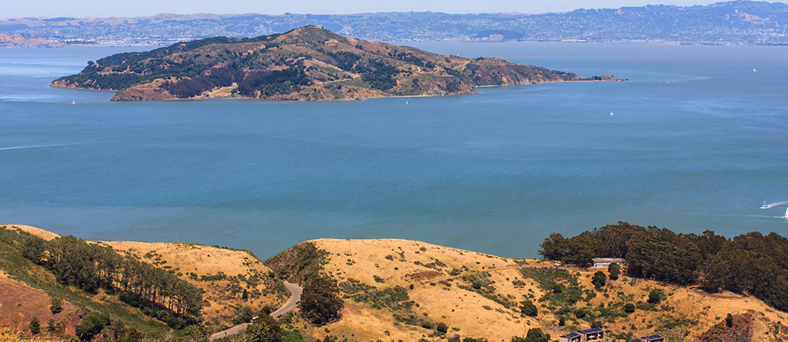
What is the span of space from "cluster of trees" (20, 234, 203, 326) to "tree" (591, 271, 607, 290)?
33.2 meters

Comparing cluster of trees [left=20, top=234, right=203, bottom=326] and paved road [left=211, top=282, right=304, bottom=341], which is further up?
cluster of trees [left=20, top=234, right=203, bottom=326]

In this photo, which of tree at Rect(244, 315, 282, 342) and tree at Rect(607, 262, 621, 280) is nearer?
tree at Rect(244, 315, 282, 342)

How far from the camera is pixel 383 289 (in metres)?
56.2

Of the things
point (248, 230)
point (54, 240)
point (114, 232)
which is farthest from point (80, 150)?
point (54, 240)

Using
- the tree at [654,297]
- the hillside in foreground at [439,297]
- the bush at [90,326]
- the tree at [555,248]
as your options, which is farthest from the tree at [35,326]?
the tree at [555,248]

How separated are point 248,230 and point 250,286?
2818 cm

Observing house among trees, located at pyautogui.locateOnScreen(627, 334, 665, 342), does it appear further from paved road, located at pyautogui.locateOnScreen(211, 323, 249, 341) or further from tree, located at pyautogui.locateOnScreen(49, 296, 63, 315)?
tree, located at pyautogui.locateOnScreen(49, 296, 63, 315)

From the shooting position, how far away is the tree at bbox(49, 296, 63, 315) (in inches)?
1565

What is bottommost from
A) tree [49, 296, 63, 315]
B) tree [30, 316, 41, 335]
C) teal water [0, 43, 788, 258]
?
teal water [0, 43, 788, 258]

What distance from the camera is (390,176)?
10881 centimetres

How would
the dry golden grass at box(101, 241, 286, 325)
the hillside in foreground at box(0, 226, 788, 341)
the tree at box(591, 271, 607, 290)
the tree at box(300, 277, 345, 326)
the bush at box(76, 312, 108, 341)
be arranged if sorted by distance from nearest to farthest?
the bush at box(76, 312, 108, 341)
the hillside in foreground at box(0, 226, 788, 341)
the tree at box(300, 277, 345, 326)
the dry golden grass at box(101, 241, 286, 325)
the tree at box(591, 271, 607, 290)

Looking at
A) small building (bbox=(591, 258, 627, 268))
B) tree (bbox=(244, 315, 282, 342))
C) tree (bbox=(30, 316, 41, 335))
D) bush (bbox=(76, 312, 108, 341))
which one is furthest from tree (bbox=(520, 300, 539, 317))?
tree (bbox=(30, 316, 41, 335))

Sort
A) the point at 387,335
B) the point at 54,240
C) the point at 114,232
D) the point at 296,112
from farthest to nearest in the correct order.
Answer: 1. the point at 296,112
2. the point at 114,232
3. the point at 54,240
4. the point at 387,335

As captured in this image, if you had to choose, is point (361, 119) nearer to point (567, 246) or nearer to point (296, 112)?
point (296, 112)
